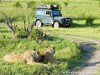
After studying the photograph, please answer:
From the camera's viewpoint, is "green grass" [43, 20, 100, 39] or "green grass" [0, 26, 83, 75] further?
"green grass" [43, 20, 100, 39]

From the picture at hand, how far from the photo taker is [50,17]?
28359 mm

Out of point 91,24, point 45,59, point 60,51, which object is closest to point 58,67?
point 45,59

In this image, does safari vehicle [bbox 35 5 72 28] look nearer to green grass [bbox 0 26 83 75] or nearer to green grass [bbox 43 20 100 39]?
green grass [bbox 43 20 100 39]

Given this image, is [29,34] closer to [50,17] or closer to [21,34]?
[21,34]

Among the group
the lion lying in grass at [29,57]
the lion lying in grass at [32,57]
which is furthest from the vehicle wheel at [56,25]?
the lion lying in grass at [29,57]

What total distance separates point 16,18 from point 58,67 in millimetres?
24435

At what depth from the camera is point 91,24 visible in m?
29.0

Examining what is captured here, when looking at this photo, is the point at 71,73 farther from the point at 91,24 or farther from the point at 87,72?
the point at 91,24

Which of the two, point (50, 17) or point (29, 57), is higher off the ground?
point (29, 57)

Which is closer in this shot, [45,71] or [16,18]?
[45,71]

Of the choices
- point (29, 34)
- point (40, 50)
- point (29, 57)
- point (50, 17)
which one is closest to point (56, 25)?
point (50, 17)

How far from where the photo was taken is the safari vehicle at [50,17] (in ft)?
90.4

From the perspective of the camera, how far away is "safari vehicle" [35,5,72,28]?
27547 millimetres

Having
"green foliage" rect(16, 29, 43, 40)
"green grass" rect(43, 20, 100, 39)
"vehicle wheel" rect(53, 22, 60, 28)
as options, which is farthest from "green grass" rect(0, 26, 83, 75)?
"vehicle wheel" rect(53, 22, 60, 28)
